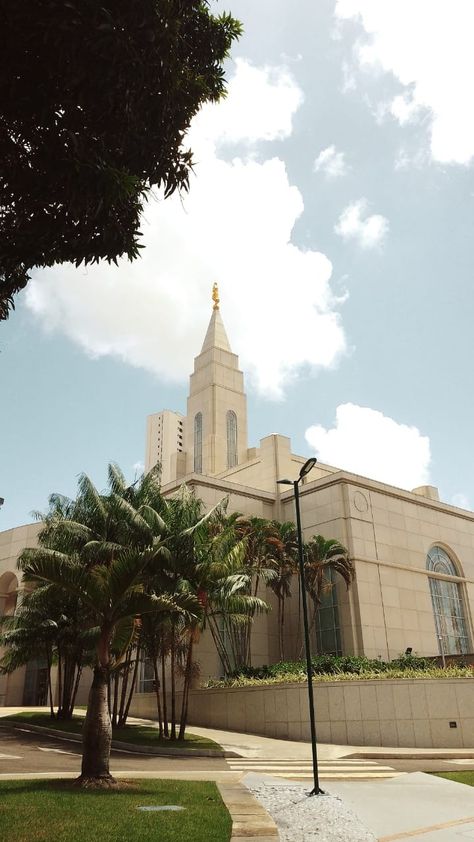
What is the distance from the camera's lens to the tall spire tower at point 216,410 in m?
47.8

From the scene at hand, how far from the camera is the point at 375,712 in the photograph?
21875mm

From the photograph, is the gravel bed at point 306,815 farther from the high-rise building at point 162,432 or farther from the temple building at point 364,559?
the high-rise building at point 162,432

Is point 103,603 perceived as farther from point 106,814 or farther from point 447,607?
point 447,607

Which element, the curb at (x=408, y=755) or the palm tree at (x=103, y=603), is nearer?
the palm tree at (x=103, y=603)

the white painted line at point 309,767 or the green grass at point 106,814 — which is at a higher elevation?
the green grass at point 106,814

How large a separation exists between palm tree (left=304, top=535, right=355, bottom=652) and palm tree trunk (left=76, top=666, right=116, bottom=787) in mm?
17264

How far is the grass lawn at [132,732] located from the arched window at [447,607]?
17.6 metres

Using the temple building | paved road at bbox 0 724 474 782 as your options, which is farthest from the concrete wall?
the temple building

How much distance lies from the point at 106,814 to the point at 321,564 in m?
20.6

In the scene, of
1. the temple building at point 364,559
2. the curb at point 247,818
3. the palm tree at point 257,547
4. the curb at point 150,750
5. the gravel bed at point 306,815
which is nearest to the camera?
the curb at point 247,818

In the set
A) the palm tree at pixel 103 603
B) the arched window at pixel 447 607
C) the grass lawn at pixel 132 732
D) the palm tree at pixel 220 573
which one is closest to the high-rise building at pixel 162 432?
the arched window at pixel 447 607

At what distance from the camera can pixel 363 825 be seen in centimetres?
951

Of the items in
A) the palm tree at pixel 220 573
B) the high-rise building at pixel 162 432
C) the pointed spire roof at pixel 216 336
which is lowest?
the palm tree at pixel 220 573

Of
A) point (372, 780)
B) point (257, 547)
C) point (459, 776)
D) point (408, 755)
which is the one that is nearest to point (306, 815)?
point (372, 780)
